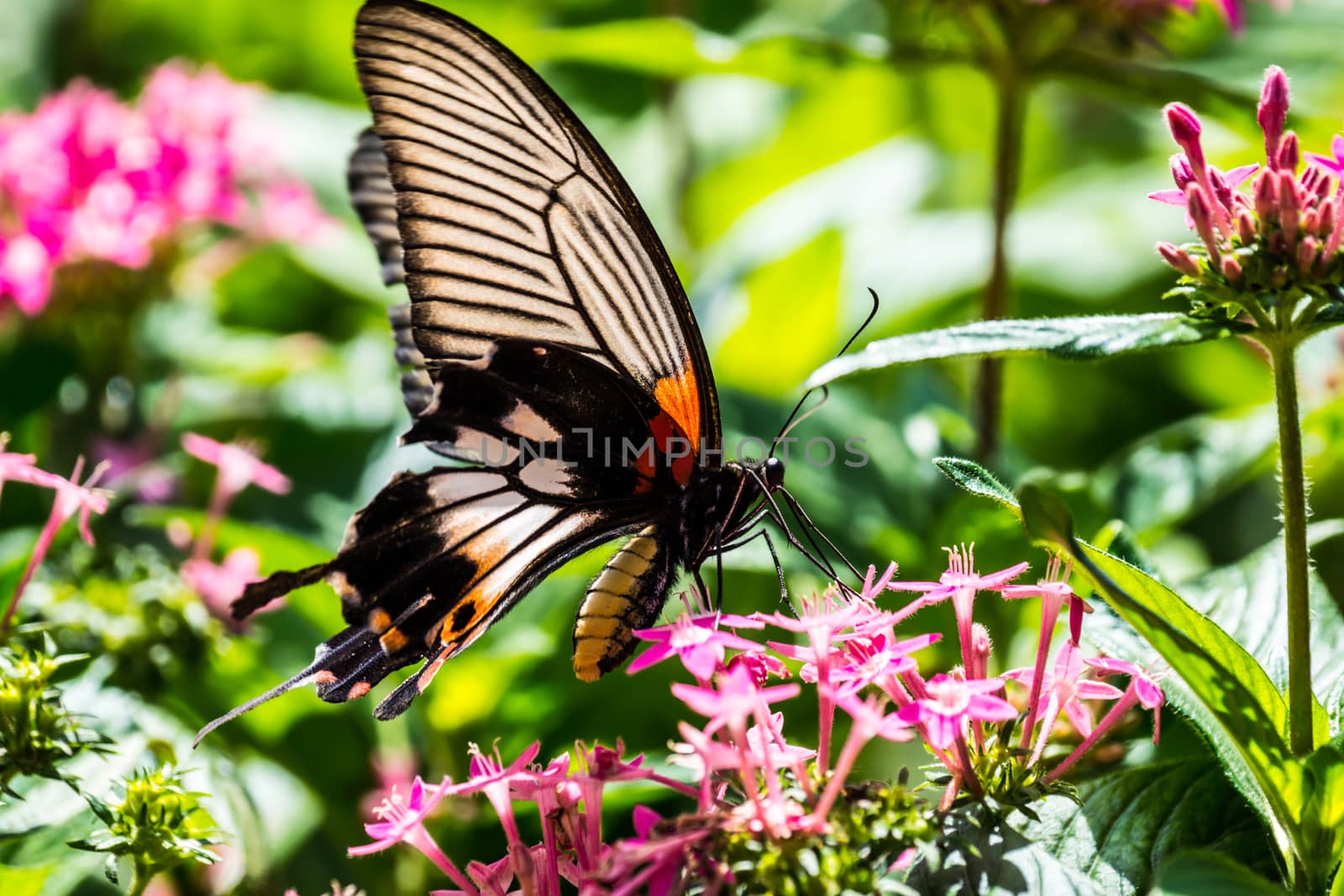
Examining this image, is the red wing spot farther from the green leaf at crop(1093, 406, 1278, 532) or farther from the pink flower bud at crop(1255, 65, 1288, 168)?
the pink flower bud at crop(1255, 65, 1288, 168)

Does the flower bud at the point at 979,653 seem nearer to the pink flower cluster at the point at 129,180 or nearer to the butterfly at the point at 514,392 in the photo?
the butterfly at the point at 514,392

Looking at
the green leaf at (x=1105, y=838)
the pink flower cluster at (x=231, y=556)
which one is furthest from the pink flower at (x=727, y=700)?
the pink flower cluster at (x=231, y=556)

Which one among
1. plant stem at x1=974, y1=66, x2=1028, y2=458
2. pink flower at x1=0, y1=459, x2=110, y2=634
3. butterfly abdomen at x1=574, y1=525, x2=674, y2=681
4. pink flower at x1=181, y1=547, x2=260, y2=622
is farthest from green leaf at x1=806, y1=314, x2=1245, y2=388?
pink flower at x1=181, y1=547, x2=260, y2=622

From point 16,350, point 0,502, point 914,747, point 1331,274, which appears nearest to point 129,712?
point 0,502

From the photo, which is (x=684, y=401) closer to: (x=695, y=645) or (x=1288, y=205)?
(x=695, y=645)

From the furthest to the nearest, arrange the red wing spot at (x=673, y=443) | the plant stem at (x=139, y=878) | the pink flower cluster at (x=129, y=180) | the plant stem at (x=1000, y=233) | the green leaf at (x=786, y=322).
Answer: the green leaf at (x=786, y=322) → the pink flower cluster at (x=129, y=180) → the plant stem at (x=1000, y=233) → the red wing spot at (x=673, y=443) → the plant stem at (x=139, y=878)

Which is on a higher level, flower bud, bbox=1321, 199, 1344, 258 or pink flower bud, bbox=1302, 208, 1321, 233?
pink flower bud, bbox=1302, 208, 1321, 233

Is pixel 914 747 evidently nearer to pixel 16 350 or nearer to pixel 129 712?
pixel 129 712

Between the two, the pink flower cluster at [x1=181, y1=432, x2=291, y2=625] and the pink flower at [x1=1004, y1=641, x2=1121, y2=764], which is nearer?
the pink flower at [x1=1004, y1=641, x2=1121, y2=764]
